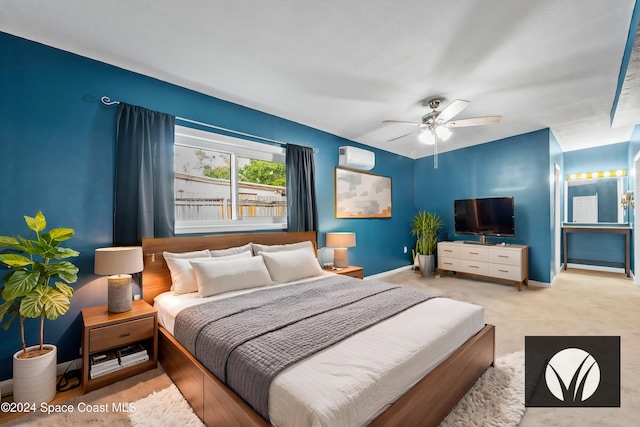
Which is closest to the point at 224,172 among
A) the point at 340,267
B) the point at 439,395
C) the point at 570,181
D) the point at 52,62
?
the point at 52,62

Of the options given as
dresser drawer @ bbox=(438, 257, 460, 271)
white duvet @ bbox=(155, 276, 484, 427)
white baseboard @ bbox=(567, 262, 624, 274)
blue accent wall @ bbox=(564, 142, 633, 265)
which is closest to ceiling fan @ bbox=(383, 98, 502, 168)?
white duvet @ bbox=(155, 276, 484, 427)

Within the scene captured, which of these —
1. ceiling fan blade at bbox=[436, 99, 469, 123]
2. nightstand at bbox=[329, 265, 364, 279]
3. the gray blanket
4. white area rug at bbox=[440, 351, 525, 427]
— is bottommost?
white area rug at bbox=[440, 351, 525, 427]

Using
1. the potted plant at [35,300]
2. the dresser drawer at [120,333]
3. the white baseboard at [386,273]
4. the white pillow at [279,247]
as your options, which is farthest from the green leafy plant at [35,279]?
the white baseboard at [386,273]

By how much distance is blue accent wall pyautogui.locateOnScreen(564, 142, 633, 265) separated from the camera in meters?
5.28

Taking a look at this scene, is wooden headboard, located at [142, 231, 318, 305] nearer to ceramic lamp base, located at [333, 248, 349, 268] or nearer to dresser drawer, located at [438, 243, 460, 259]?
ceramic lamp base, located at [333, 248, 349, 268]

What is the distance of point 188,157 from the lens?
9.98 ft

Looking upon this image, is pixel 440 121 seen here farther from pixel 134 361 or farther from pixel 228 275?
pixel 134 361

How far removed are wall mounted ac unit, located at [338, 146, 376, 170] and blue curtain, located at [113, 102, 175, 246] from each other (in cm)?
252

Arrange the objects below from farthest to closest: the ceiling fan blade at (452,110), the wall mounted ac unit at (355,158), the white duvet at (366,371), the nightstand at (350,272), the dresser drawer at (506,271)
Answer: the wall mounted ac unit at (355,158), the dresser drawer at (506,271), the nightstand at (350,272), the ceiling fan blade at (452,110), the white duvet at (366,371)

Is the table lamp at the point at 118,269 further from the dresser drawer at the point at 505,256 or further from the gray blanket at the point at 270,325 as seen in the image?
the dresser drawer at the point at 505,256

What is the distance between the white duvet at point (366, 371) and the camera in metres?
1.12

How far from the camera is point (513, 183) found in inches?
190

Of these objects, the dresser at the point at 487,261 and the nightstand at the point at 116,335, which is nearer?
the nightstand at the point at 116,335

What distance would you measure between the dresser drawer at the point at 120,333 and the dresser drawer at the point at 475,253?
4.83 m
